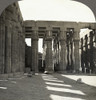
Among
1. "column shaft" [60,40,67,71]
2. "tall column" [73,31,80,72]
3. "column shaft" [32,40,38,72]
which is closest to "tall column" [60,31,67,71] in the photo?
"column shaft" [60,40,67,71]

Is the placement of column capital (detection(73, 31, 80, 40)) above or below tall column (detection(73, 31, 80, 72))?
above

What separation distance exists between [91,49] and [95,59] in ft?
10.2

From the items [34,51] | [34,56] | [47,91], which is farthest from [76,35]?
[47,91]

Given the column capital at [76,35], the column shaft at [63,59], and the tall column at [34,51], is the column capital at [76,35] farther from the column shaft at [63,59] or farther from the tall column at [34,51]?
the tall column at [34,51]

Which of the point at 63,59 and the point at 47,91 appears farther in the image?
the point at 63,59

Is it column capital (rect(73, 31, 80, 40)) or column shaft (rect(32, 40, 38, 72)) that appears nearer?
column shaft (rect(32, 40, 38, 72))

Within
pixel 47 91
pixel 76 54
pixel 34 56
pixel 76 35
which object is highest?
pixel 76 35

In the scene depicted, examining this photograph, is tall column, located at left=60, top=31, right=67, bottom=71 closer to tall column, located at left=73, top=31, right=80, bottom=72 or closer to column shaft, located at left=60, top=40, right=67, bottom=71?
column shaft, located at left=60, top=40, right=67, bottom=71

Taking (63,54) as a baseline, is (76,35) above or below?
above

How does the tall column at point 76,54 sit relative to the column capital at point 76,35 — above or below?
below

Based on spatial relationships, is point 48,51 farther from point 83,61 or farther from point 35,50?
point 83,61

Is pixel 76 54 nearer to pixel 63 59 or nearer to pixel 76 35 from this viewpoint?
pixel 63 59

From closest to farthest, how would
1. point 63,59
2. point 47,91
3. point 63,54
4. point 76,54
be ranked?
point 47,91 < point 63,59 < point 63,54 < point 76,54

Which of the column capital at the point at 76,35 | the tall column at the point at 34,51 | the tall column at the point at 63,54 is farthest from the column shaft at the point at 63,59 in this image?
the tall column at the point at 34,51
